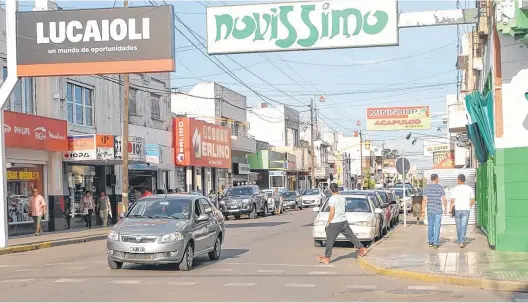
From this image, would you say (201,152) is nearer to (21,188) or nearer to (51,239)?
(21,188)

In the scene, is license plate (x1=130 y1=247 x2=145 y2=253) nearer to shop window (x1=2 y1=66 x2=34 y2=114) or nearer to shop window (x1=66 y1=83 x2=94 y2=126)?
shop window (x1=2 y1=66 x2=34 y2=114)

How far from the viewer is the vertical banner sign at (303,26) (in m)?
15.9

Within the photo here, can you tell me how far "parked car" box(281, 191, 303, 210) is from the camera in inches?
2126

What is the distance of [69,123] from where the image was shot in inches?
1219

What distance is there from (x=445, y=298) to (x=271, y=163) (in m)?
54.9

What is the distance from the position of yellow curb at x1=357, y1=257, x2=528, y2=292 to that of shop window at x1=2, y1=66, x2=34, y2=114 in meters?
18.0

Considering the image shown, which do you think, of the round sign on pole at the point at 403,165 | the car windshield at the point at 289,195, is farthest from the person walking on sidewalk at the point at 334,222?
the car windshield at the point at 289,195

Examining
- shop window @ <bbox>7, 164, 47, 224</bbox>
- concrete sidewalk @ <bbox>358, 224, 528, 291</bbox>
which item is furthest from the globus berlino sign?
concrete sidewalk @ <bbox>358, 224, 528, 291</bbox>

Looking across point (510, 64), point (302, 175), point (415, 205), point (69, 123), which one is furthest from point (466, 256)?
point (302, 175)

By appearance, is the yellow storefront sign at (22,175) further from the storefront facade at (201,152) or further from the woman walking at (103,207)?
the storefront facade at (201,152)

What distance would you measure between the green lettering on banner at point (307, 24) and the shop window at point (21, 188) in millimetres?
14447

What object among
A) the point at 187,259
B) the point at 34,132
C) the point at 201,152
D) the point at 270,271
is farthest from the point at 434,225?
the point at 201,152

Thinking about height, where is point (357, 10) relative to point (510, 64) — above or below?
above

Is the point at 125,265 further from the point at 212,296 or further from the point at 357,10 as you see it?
the point at 357,10
